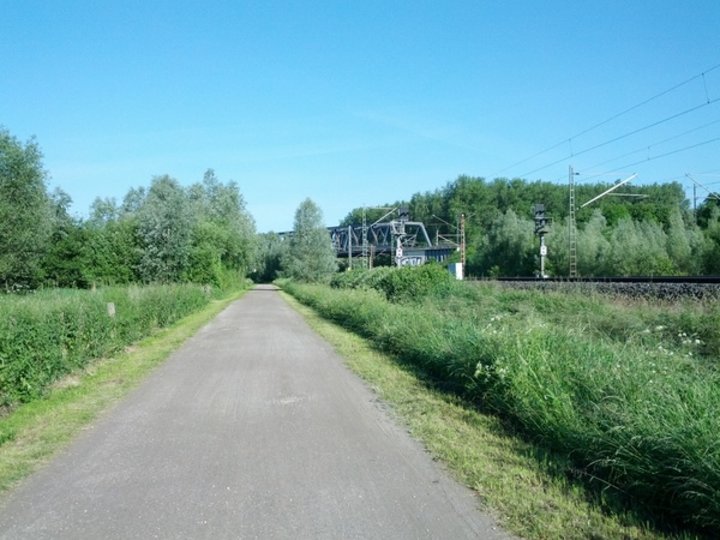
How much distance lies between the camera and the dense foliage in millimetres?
38938

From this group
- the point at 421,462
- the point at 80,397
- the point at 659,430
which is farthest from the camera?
the point at 80,397

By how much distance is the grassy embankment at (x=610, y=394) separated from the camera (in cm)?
453

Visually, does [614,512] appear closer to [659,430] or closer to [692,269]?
[659,430]

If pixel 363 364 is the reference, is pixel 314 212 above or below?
above

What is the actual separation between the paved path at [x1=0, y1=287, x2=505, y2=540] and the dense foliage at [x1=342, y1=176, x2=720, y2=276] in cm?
3402

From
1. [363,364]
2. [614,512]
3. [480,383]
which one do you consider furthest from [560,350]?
[363,364]

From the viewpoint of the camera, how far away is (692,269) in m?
38.3

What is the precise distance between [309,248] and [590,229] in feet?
112

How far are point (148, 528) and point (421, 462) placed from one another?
271 cm

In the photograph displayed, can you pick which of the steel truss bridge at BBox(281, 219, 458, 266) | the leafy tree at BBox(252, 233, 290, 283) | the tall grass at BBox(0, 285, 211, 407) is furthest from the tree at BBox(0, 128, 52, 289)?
the leafy tree at BBox(252, 233, 290, 283)

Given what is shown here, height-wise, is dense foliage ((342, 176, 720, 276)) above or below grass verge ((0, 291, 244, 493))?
above

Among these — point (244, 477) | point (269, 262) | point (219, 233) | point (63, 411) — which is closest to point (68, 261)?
point (219, 233)

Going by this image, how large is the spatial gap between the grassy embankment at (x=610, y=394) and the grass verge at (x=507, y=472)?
8cm

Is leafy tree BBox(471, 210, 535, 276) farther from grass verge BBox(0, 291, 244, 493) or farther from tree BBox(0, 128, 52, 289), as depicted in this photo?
grass verge BBox(0, 291, 244, 493)
